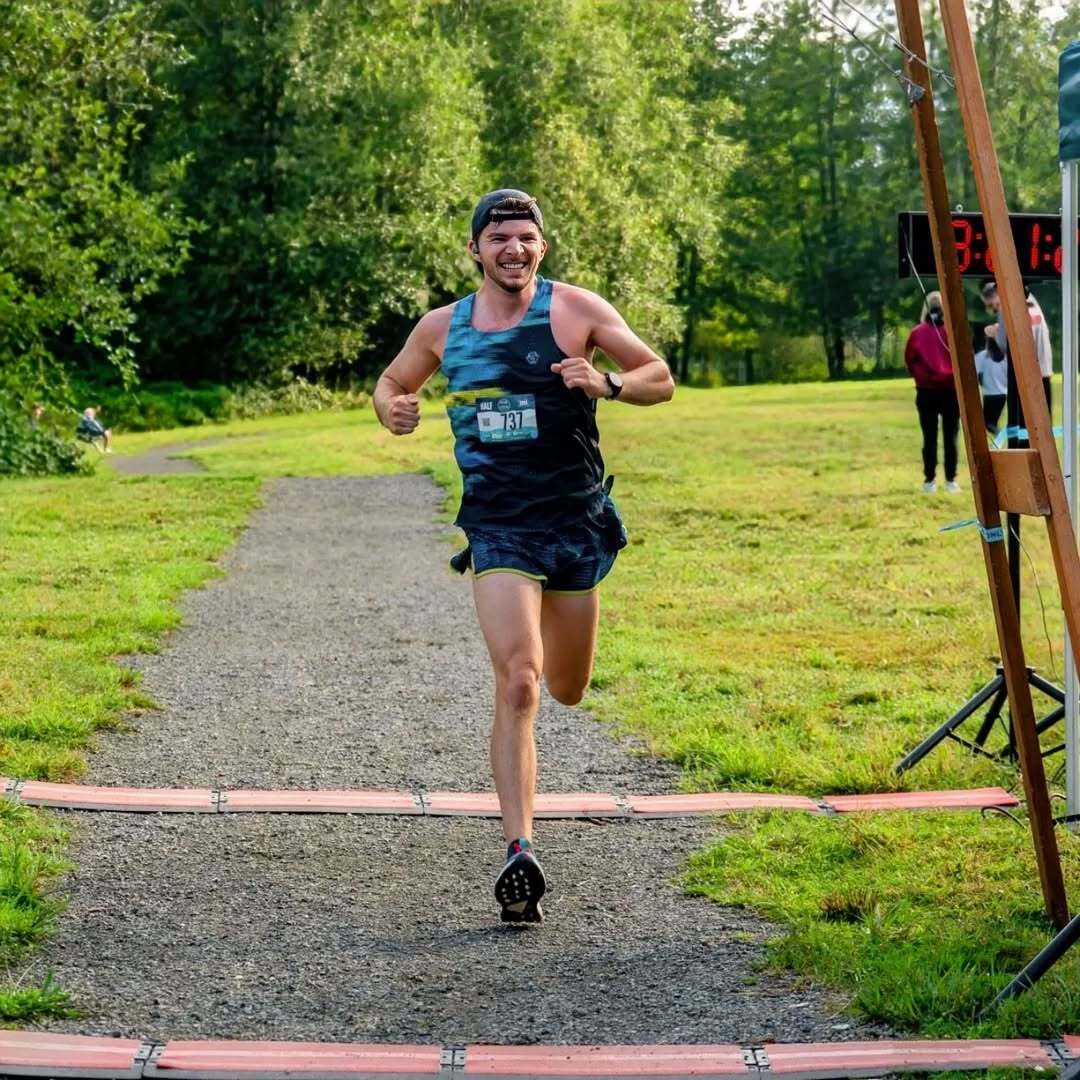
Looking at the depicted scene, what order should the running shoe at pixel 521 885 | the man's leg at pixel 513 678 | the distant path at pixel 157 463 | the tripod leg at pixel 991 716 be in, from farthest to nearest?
the distant path at pixel 157 463, the tripod leg at pixel 991 716, the man's leg at pixel 513 678, the running shoe at pixel 521 885

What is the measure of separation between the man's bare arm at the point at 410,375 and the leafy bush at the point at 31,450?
19723 mm

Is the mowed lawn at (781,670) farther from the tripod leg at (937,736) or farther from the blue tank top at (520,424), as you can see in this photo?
the blue tank top at (520,424)

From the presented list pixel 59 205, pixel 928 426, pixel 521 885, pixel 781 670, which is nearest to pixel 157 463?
pixel 59 205

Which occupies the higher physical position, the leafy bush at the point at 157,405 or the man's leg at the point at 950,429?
the man's leg at the point at 950,429

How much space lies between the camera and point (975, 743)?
7461 mm

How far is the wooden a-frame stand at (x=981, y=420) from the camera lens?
4555 mm

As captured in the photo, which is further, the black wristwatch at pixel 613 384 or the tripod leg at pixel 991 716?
the tripod leg at pixel 991 716

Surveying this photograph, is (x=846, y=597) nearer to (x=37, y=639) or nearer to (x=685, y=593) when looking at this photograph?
(x=685, y=593)

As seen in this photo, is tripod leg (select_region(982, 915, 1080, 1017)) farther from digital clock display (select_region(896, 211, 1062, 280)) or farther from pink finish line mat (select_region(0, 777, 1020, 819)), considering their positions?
digital clock display (select_region(896, 211, 1062, 280))

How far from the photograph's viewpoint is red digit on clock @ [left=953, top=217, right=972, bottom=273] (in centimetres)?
722

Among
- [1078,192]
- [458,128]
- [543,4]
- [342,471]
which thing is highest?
[543,4]

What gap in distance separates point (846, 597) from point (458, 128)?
124ft

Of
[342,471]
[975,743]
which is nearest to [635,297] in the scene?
[342,471]

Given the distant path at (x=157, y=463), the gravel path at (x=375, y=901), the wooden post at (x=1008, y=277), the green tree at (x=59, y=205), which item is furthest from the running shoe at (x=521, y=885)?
the distant path at (x=157, y=463)
